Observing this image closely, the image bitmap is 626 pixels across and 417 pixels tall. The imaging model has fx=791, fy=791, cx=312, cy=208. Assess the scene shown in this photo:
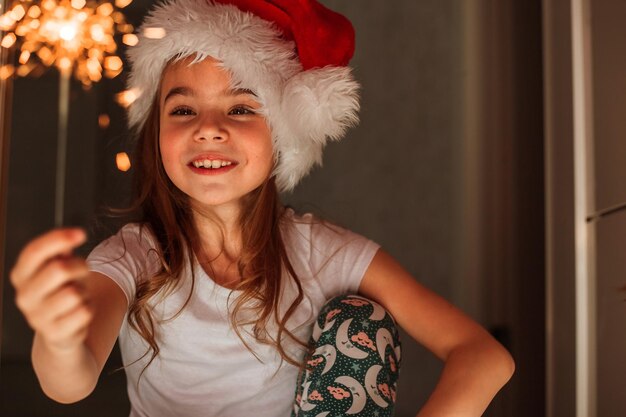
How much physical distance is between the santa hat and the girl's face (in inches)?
1.0

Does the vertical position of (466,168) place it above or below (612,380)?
above

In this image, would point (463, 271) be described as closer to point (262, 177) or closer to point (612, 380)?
point (612, 380)

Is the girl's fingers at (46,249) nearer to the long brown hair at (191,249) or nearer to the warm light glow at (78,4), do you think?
the long brown hair at (191,249)

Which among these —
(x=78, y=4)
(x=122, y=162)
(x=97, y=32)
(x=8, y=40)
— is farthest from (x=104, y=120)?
(x=8, y=40)

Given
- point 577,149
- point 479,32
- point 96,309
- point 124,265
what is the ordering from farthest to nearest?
point 479,32 → point 577,149 → point 124,265 → point 96,309

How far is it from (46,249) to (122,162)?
106 centimetres

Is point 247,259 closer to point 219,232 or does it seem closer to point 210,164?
point 219,232

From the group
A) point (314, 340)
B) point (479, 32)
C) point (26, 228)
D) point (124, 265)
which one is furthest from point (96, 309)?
point (479, 32)

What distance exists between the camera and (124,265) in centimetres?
133

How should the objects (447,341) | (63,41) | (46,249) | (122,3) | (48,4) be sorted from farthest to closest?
(122,3)
(63,41)
(48,4)
(447,341)
(46,249)

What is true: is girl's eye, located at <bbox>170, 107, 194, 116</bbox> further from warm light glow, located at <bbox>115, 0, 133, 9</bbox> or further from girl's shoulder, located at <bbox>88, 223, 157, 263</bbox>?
warm light glow, located at <bbox>115, 0, 133, 9</bbox>

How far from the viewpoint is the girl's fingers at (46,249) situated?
780 millimetres

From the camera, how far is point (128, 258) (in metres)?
1.35

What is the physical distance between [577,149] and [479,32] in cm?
65
